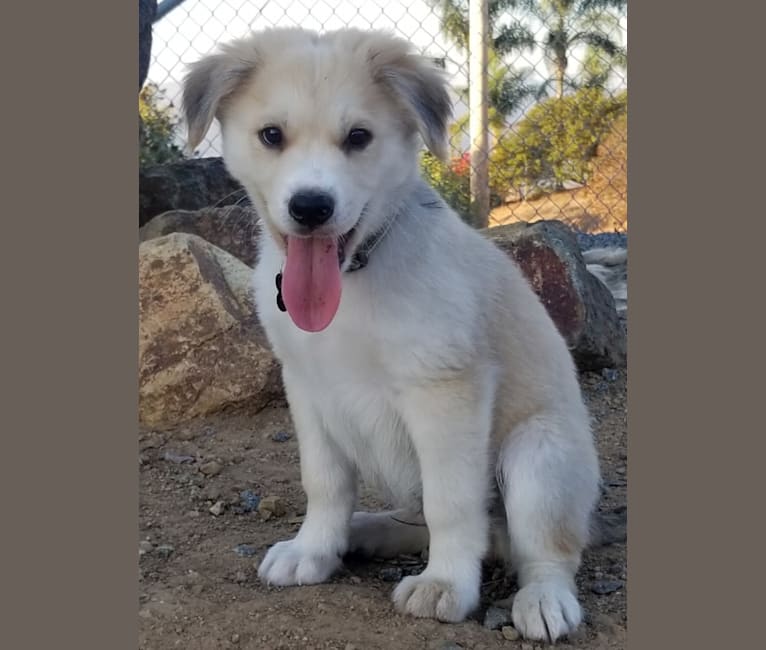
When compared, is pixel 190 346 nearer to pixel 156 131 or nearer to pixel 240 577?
pixel 240 577

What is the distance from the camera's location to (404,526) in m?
4.02

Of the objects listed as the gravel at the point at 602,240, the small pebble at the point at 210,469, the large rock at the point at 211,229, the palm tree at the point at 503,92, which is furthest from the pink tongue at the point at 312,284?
the gravel at the point at 602,240

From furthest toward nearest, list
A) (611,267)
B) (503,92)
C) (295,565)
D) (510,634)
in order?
(503,92), (611,267), (295,565), (510,634)

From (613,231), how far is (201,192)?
14.7 feet

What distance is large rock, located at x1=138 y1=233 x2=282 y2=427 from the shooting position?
5.48m

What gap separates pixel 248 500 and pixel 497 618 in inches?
63.3

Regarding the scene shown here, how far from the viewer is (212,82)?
134 inches

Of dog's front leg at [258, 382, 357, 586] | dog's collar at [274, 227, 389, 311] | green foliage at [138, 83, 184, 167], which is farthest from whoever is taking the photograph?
green foliage at [138, 83, 184, 167]

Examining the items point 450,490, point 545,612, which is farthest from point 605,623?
point 450,490

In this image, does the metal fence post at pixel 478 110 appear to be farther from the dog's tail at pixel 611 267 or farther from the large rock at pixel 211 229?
the large rock at pixel 211 229

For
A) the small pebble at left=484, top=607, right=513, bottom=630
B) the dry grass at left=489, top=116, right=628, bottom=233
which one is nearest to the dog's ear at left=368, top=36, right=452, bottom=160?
the small pebble at left=484, top=607, right=513, bottom=630

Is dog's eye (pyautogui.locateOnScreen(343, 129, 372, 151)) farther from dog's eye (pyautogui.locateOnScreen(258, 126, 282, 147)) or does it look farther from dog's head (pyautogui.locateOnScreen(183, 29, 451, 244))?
dog's eye (pyautogui.locateOnScreen(258, 126, 282, 147))

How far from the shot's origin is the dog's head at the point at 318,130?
3066mm

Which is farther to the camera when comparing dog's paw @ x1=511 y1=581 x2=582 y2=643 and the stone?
the stone
